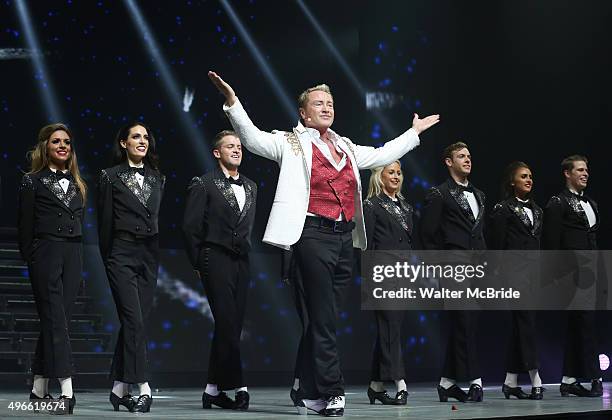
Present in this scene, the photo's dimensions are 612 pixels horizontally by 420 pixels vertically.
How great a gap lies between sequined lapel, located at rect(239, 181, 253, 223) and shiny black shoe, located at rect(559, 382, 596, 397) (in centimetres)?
249

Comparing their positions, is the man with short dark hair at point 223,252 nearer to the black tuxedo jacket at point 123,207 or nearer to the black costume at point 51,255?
the black tuxedo jacket at point 123,207

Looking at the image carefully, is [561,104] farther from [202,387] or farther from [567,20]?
[202,387]

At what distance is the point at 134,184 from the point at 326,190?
3.66 ft

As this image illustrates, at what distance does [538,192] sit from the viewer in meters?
8.91

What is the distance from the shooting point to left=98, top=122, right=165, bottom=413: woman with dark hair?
5.25m

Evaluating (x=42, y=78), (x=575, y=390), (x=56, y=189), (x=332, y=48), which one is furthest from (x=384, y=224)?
(x=42, y=78)

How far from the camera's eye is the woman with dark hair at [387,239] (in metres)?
6.16

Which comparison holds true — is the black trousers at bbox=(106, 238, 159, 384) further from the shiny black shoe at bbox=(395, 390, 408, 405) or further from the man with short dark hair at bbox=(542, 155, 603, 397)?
the man with short dark hair at bbox=(542, 155, 603, 397)

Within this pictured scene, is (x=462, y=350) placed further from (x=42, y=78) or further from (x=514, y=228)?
(x=42, y=78)

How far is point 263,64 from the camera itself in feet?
31.9

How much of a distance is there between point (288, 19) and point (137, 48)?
1.46 m

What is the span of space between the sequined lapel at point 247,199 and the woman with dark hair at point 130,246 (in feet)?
1.77

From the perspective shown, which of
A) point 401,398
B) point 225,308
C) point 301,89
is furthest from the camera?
point 301,89

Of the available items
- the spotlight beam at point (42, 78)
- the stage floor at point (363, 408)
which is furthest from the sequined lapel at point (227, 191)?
the spotlight beam at point (42, 78)
